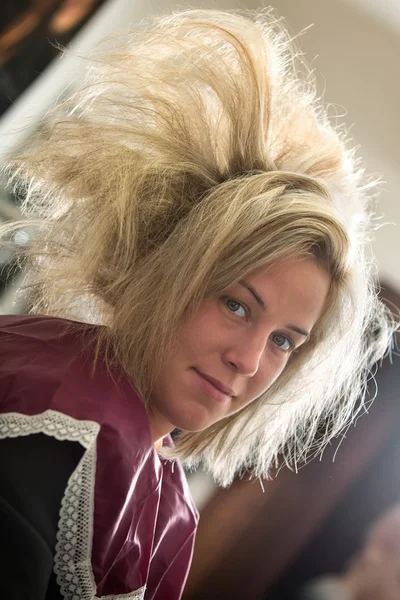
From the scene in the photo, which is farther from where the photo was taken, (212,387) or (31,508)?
(212,387)

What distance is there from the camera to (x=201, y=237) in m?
0.85

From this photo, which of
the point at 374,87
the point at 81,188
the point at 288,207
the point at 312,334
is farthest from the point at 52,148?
the point at 374,87

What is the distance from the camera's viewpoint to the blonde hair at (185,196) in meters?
0.85

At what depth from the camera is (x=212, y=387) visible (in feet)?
2.71

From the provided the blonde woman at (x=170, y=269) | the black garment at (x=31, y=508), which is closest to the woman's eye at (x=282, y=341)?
the blonde woman at (x=170, y=269)

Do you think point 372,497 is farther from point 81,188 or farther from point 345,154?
point 81,188

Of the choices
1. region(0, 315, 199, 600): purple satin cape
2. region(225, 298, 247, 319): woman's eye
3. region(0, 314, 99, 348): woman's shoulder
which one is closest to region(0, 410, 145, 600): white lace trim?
region(0, 315, 199, 600): purple satin cape

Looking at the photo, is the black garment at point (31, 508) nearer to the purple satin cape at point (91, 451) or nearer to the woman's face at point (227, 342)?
the purple satin cape at point (91, 451)

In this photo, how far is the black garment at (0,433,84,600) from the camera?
587 mm

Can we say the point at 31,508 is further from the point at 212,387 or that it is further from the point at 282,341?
the point at 282,341

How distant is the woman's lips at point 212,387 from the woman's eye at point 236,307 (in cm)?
8

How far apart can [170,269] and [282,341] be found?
6.8 inches

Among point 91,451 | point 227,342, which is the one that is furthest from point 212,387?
point 91,451

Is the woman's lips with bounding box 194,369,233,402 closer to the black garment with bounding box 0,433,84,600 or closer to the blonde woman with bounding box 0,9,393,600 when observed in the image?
the blonde woman with bounding box 0,9,393,600
